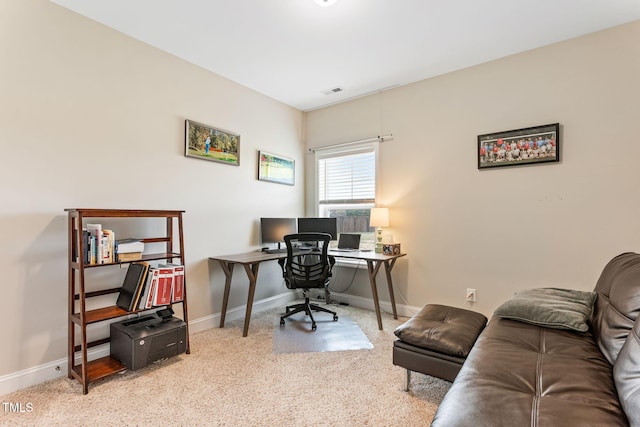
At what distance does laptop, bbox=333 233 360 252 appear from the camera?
3916 millimetres

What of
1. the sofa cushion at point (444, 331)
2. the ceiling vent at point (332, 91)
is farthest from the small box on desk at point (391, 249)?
the ceiling vent at point (332, 91)

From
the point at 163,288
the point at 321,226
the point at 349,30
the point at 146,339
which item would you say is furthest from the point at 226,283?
the point at 349,30

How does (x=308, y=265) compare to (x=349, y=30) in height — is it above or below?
below

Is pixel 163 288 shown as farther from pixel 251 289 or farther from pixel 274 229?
pixel 274 229

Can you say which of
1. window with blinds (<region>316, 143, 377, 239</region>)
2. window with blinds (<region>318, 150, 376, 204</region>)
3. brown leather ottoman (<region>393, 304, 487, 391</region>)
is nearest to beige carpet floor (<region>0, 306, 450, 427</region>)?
brown leather ottoman (<region>393, 304, 487, 391</region>)

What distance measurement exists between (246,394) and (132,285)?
1.21 m

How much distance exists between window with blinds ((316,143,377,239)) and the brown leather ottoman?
2014 mm

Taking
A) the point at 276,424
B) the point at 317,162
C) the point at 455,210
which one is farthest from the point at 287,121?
the point at 276,424

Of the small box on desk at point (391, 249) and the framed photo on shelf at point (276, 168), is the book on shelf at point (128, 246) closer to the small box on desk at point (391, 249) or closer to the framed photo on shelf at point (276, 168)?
the framed photo on shelf at point (276, 168)

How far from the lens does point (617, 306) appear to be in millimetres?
1581

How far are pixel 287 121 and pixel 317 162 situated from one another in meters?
0.68

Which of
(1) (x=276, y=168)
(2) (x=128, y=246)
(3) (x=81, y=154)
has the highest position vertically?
(1) (x=276, y=168)

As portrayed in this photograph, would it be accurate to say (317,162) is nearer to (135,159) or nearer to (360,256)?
(360,256)

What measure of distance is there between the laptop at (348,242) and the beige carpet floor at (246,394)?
4.74 ft
